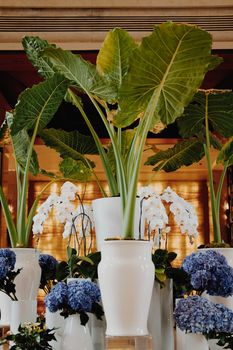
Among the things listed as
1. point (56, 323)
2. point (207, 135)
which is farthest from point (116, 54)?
point (56, 323)

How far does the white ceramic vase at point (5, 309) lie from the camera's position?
7.82ft

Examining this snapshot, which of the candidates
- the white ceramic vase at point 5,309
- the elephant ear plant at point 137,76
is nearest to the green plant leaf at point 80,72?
the elephant ear plant at point 137,76

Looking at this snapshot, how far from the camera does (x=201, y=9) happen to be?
5285 mm

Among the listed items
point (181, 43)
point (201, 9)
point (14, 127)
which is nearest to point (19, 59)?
point (201, 9)

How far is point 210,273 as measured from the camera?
2033mm

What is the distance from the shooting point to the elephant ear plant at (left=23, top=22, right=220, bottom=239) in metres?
1.99

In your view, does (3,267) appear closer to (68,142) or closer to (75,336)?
(75,336)

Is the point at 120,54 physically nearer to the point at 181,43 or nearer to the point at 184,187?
the point at 181,43

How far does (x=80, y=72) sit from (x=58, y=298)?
2.85ft

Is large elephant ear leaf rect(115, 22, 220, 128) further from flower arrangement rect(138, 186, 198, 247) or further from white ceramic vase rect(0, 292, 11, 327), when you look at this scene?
white ceramic vase rect(0, 292, 11, 327)

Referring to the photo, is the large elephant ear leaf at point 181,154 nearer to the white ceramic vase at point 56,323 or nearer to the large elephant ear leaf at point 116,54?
the large elephant ear leaf at point 116,54

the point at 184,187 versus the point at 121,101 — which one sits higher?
the point at 184,187

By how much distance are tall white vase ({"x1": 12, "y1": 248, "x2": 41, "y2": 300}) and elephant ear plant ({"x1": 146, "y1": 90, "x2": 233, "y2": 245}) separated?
0.74 metres

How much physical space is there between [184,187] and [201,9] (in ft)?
19.2
